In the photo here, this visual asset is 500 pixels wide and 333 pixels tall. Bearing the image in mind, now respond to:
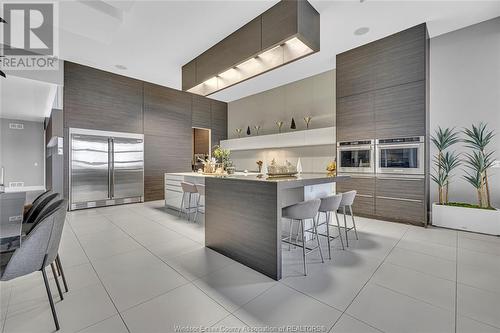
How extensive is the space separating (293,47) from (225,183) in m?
1.94

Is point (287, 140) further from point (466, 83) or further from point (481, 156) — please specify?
point (481, 156)

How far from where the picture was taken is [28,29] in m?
3.10

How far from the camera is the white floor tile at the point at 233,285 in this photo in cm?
167

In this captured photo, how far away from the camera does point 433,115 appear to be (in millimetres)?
3834

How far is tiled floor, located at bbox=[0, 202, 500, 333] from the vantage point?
1.43 metres

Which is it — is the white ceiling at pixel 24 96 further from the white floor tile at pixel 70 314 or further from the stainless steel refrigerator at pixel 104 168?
the white floor tile at pixel 70 314

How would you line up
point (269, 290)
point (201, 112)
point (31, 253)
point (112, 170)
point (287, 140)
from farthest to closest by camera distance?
point (201, 112), point (287, 140), point (112, 170), point (269, 290), point (31, 253)

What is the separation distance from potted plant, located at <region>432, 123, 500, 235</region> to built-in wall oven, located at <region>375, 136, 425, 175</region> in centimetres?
44

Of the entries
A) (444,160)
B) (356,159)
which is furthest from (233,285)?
(444,160)

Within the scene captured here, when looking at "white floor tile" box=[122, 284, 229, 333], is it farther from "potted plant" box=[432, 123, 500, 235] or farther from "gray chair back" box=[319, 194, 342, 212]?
"potted plant" box=[432, 123, 500, 235]

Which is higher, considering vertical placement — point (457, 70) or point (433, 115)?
point (457, 70)

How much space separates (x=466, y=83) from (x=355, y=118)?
1.69 m

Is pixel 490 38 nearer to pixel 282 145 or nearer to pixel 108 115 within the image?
pixel 282 145

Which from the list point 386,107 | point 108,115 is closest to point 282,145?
point 386,107
